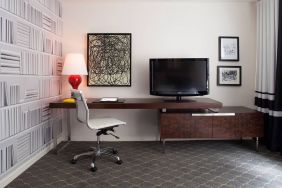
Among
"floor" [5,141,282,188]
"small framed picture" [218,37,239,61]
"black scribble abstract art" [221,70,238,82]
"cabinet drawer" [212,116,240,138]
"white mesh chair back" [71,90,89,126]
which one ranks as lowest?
"floor" [5,141,282,188]

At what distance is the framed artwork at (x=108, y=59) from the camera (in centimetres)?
399

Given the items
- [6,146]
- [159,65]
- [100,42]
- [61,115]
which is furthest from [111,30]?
[6,146]

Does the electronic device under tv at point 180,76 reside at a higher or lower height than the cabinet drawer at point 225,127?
higher

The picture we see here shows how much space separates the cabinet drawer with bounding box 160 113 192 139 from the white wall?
0.70 m

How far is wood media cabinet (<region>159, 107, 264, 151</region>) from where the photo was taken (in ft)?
11.2

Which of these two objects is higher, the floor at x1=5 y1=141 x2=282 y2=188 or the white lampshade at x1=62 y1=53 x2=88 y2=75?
the white lampshade at x1=62 y1=53 x2=88 y2=75

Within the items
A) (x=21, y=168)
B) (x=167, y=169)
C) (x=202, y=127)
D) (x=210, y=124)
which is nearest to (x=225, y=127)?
(x=210, y=124)

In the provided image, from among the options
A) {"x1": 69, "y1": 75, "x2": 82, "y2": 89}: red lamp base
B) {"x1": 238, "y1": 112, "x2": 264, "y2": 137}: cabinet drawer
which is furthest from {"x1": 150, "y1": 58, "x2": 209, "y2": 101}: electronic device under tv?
{"x1": 69, "y1": 75, "x2": 82, "y2": 89}: red lamp base

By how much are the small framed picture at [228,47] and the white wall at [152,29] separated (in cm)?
8

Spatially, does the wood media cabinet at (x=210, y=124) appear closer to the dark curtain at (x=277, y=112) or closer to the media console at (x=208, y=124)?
the media console at (x=208, y=124)

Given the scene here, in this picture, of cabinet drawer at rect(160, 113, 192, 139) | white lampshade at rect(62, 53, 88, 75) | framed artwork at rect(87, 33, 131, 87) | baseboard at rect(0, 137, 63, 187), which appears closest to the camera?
baseboard at rect(0, 137, 63, 187)

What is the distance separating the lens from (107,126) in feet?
9.70

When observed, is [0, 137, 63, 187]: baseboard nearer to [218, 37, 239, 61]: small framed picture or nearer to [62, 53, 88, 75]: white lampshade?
[62, 53, 88, 75]: white lampshade

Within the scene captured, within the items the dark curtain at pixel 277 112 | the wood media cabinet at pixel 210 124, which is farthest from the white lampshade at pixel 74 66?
the dark curtain at pixel 277 112
